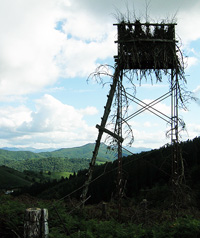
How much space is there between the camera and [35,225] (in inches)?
189

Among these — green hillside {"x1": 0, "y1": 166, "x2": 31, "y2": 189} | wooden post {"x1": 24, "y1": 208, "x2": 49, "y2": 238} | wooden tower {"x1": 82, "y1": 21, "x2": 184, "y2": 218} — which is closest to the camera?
wooden post {"x1": 24, "y1": 208, "x2": 49, "y2": 238}

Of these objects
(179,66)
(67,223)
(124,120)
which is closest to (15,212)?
(67,223)

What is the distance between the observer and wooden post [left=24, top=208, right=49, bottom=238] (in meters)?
4.79

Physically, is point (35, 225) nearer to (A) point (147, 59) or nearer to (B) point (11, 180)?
(A) point (147, 59)

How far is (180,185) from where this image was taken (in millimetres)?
7832

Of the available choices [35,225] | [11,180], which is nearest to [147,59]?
[35,225]

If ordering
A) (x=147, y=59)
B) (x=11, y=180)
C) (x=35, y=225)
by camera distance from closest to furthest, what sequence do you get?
(x=35, y=225) → (x=147, y=59) → (x=11, y=180)

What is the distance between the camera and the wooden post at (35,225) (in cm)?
479

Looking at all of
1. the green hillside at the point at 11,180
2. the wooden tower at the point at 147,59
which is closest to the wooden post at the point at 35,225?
the wooden tower at the point at 147,59

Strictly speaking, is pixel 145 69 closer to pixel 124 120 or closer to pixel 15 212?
pixel 124 120

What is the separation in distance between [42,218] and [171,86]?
5800 mm

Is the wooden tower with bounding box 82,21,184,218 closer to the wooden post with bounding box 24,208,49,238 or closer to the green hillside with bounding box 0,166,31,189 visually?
the wooden post with bounding box 24,208,49,238

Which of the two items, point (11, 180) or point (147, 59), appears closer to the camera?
point (147, 59)

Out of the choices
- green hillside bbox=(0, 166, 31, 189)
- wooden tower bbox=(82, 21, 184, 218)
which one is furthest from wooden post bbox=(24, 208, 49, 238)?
green hillside bbox=(0, 166, 31, 189)
